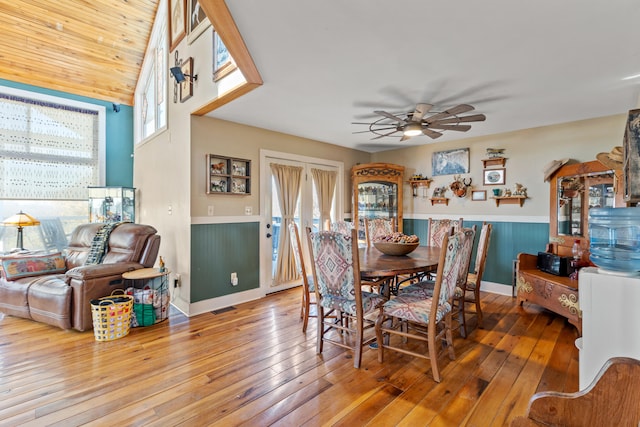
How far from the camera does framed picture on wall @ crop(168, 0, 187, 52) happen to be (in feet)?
12.7

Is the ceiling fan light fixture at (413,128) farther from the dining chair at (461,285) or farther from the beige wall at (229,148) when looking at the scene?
the beige wall at (229,148)

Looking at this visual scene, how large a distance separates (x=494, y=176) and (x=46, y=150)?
22.6ft

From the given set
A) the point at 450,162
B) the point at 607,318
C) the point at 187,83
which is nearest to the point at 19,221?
the point at 187,83

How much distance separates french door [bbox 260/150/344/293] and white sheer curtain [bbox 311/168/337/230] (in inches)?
2.4

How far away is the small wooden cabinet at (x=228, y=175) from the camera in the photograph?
360 cm

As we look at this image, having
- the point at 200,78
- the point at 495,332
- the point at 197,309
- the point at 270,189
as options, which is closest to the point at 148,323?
the point at 197,309

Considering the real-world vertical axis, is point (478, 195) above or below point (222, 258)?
above

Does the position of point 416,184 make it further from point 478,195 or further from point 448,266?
point 448,266

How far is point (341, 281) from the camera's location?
7.75 ft

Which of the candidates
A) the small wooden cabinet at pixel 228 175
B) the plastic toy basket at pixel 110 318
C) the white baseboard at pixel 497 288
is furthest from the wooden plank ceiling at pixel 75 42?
the white baseboard at pixel 497 288

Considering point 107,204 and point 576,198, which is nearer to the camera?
point 576,198

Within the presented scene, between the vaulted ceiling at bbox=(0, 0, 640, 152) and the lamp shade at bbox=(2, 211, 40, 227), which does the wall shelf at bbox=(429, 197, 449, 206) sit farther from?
the lamp shade at bbox=(2, 211, 40, 227)

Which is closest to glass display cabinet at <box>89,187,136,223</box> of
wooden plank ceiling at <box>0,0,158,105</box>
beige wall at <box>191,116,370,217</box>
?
wooden plank ceiling at <box>0,0,158,105</box>

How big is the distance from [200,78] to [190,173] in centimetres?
106
